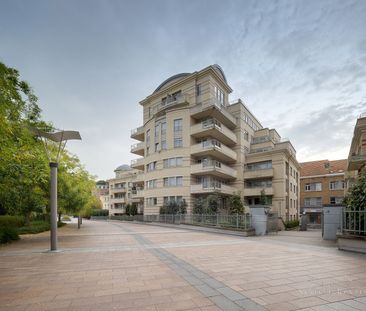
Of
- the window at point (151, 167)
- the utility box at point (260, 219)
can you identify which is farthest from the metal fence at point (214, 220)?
the window at point (151, 167)

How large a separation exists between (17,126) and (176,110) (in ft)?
85.6

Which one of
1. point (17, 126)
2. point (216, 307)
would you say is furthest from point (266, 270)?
point (17, 126)

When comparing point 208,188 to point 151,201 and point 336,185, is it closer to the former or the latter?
point 151,201

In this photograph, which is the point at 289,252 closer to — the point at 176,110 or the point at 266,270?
the point at 266,270

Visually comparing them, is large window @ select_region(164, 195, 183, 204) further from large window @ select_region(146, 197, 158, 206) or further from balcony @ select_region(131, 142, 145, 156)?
balcony @ select_region(131, 142, 145, 156)

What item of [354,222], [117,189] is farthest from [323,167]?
[117,189]

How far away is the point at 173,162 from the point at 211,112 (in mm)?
8360

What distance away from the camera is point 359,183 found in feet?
33.8

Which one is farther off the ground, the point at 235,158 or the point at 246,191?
the point at 235,158

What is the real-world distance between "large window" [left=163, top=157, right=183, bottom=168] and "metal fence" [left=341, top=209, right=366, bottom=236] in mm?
24391

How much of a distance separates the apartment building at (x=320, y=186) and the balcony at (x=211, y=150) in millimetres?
23979

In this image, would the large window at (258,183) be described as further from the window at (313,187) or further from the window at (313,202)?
the window at (313,187)

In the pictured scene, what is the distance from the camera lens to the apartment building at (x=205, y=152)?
1281 inches

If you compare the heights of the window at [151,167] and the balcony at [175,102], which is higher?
the balcony at [175,102]
